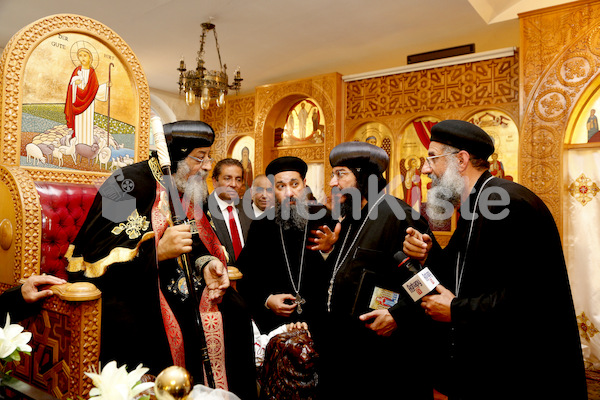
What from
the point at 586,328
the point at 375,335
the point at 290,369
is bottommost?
the point at 586,328

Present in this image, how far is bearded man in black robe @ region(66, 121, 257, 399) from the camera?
2.37 meters

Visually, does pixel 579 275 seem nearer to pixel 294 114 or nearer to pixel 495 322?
pixel 495 322

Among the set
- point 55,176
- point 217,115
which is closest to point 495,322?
point 55,176

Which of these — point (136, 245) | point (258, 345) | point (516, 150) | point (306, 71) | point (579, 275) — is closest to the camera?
point (136, 245)

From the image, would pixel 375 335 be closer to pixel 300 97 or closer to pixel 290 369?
pixel 290 369

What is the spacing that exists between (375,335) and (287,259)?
952 mm

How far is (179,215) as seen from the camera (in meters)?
2.71

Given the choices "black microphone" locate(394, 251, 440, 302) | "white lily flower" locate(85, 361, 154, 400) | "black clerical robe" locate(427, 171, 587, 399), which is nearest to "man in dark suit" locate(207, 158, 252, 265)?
"black microphone" locate(394, 251, 440, 302)

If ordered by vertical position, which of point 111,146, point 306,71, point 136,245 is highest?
point 306,71

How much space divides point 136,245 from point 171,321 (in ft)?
1.56

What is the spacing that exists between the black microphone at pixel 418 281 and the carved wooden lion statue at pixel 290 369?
0.91 meters

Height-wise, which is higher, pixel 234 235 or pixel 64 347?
pixel 234 235

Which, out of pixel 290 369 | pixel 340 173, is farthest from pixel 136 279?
pixel 340 173

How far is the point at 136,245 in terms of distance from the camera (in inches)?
93.7
